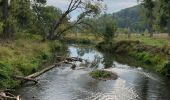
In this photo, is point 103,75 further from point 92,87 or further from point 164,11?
point 164,11

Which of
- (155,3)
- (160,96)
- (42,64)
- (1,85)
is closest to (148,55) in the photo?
(42,64)

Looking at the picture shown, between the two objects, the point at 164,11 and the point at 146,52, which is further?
the point at 164,11

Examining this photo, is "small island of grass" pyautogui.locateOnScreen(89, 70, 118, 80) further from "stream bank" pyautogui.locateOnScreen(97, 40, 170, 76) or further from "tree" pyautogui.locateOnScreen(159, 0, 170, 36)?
"tree" pyautogui.locateOnScreen(159, 0, 170, 36)

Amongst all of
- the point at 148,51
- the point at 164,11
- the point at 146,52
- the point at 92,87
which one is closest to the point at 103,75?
the point at 92,87

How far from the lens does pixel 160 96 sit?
3322 centimetres

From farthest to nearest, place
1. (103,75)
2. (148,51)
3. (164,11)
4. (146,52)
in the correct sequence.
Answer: (164,11) → (146,52) → (148,51) → (103,75)

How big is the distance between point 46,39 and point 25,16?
10.0m

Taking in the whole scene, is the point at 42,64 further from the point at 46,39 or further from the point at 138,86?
the point at 46,39

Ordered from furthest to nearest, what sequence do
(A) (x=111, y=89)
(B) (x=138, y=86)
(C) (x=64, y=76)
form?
(C) (x=64, y=76) < (B) (x=138, y=86) < (A) (x=111, y=89)

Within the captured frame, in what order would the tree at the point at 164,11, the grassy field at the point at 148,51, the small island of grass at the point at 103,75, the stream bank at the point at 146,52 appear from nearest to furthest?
the small island of grass at the point at 103,75 < the stream bank at the point at 146,52 < the grassy field at the point at 148,51 < the tree at the point at 164,11

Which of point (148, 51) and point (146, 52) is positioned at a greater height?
point (148, 51)

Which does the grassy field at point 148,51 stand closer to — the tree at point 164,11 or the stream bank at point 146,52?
the stream bank at point 146,52

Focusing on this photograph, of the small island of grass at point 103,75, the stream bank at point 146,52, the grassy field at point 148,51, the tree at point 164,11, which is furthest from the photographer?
the tree at point 164,11

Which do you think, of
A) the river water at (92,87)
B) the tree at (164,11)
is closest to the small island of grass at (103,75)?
the river water at (92,87)
